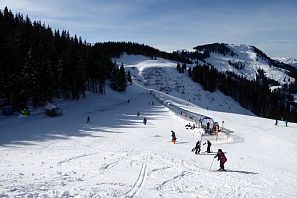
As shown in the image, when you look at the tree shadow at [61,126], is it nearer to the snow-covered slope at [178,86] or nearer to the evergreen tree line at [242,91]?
the snow-covered slope at [178,86]

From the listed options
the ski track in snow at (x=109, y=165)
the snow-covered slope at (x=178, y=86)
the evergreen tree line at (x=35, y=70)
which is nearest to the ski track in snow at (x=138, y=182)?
the ski track in snow at (x=109, y=165)

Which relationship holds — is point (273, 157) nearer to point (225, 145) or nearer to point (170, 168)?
point (225, 145)

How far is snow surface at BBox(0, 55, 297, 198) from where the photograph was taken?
16.7m

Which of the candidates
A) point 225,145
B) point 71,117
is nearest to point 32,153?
point 225,145

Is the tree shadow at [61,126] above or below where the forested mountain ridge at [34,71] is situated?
below

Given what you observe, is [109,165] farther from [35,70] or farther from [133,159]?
[35,70]

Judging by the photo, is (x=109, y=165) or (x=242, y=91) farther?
(x=242, y=91)

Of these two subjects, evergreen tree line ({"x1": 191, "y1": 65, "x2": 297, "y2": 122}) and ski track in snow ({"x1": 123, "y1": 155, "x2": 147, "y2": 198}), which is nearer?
ski track in snow ({"x1": 123, "y1": 155, "x2": 147, "y2": 198})

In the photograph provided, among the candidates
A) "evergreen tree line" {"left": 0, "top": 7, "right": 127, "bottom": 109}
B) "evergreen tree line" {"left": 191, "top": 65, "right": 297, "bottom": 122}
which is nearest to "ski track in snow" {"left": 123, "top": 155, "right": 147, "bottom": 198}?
"evergreen tree line" {"left": 0, "top": 7, "right": 127, "bottom": 109}

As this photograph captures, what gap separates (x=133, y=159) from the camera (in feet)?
86.7

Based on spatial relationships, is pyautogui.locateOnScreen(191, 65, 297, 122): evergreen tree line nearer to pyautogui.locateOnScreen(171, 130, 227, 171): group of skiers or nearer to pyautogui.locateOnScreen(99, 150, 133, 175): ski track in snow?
pyautogui.locateOnScreen(171, 130, 227, 171): group of skiers

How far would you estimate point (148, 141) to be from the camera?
3788cm

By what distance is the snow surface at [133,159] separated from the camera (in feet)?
54.7

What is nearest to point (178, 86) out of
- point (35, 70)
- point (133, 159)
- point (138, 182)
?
point (35, 70)
